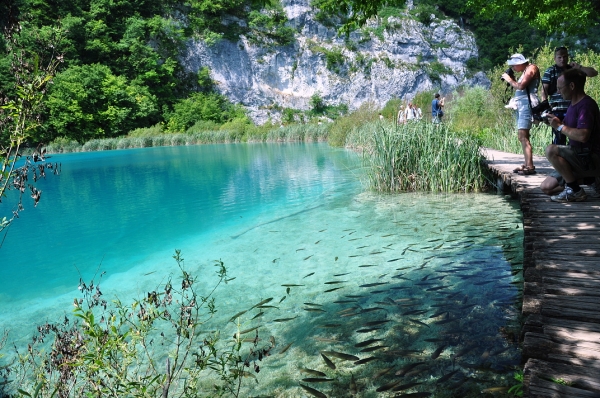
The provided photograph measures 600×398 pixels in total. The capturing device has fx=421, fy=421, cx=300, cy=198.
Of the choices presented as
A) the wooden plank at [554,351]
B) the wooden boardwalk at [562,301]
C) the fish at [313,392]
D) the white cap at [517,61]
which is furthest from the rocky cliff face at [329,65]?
the wooden plank at [554,351]

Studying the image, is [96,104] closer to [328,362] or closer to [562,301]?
[328,362]

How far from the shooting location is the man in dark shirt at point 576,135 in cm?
424

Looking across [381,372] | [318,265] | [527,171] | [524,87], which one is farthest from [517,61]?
[381,372]

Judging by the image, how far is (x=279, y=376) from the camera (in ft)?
9.95

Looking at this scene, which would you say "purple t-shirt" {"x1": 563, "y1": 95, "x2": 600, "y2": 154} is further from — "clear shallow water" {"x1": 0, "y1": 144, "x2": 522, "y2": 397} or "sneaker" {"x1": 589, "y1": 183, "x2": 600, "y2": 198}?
"clear shallow water" {"x1": 0, "y1": 144, "x2": 522, "y2": 397}

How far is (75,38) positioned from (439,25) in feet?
141

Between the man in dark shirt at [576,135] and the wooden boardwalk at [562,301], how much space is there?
34 cm

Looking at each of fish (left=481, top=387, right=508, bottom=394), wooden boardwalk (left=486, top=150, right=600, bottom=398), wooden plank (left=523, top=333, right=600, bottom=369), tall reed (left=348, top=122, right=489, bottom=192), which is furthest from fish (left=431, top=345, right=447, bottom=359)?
tall reed (left=348, top=122, right=489, bottom=192)

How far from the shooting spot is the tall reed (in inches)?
349

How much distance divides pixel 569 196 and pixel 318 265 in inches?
119

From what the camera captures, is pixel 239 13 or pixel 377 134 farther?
pixel 239 13

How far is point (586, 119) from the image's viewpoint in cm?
422

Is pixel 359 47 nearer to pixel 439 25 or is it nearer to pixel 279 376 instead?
pixel 439 25

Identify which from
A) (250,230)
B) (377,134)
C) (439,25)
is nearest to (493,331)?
(250,230)
